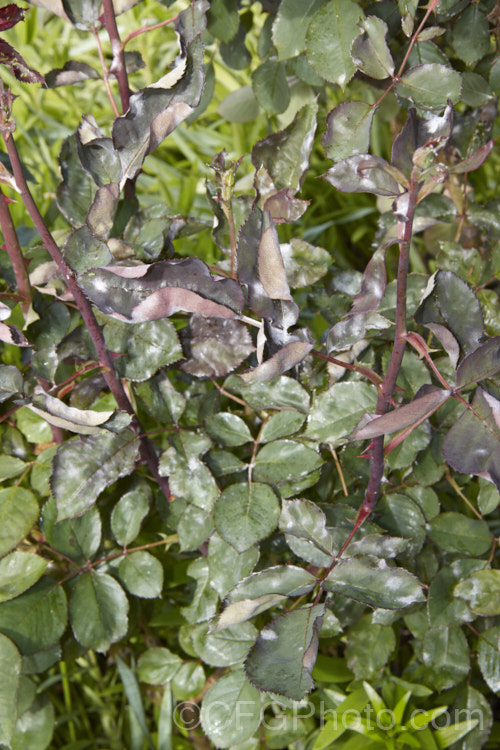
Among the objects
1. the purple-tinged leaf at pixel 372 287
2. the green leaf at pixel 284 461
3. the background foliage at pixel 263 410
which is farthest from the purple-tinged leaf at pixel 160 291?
the green leaf at pixel 284 461

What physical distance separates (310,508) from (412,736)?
1.14 ft

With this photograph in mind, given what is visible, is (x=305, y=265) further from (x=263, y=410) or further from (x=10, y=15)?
(x=10, y=15)

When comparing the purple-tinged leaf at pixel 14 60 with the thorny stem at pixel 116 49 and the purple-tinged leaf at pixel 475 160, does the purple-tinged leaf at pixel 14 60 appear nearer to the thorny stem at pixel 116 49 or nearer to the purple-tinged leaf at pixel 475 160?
the thorny stem at pixel 116 49

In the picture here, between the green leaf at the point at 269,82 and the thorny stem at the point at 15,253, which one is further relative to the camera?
the green leaf at the point at 269,82

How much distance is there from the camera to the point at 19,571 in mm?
763

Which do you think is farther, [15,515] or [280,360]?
[15,515]

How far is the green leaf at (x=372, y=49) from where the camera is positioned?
636 millimetres

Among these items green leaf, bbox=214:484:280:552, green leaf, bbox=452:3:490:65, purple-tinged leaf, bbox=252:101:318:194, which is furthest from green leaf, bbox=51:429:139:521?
green leaf, bbox=452:3:490:65

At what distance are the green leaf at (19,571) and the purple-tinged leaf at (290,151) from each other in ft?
1.60

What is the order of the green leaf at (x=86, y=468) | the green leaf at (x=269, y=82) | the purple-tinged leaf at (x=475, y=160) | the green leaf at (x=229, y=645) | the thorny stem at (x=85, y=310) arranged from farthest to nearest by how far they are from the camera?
1. the green leaf at (x=269, y=82)
2. the green leaf at (x=229, y=645)
3. the green leaf at (x=86, y=468)
4. the thorny stem at (x=85, y=310)
5. the purple-tinged leaf at (x=475, y=160)

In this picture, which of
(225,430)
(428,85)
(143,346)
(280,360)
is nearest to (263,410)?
(225,430)

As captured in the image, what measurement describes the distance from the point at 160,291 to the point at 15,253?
0.86 ft

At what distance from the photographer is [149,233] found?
0.76 m

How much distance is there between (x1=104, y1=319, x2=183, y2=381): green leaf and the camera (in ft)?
2.38
